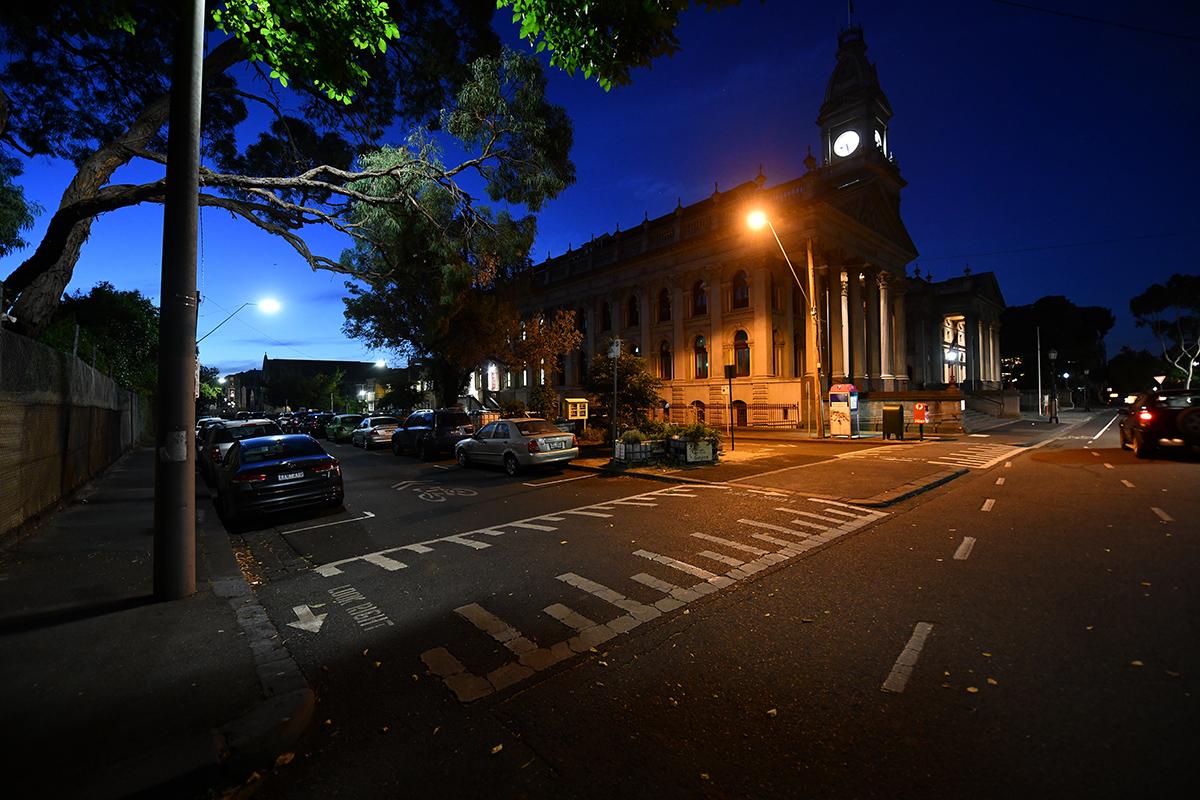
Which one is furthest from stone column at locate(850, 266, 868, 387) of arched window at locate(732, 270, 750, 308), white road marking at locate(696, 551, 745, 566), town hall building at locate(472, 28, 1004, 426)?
white road marking at locate(696, 551, 745, 566)

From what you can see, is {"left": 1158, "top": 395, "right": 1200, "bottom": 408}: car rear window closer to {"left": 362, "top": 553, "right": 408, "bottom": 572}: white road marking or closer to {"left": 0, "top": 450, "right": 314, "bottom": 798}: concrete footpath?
{"left": 362, "top": 553, "right": 408, "bottom": 572}: white road marking

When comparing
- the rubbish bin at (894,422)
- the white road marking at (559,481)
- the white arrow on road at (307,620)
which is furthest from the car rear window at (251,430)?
the rubbish bin at (894,422)

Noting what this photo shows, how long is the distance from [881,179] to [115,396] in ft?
149

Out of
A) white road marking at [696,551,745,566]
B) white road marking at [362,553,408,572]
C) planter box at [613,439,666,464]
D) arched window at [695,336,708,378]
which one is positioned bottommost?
white road marking at [362,553,408,572]

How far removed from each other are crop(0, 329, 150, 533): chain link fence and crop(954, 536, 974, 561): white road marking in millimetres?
11659

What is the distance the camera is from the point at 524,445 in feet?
46.0

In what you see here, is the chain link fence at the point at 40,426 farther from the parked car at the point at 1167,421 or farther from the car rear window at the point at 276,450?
the parked car at the point at 1167,421

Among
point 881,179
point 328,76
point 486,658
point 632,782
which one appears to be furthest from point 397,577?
point 881,179

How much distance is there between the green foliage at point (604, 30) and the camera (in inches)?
210

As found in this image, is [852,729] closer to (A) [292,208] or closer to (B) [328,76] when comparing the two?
(B) [328,76]

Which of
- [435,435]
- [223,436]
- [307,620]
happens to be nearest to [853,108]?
[435,435]

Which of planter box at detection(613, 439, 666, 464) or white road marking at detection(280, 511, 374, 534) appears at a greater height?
planter box at detection(613, 439, 666, 464)

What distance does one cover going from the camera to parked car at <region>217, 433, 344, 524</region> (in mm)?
8688

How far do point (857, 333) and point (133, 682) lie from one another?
38221mm
